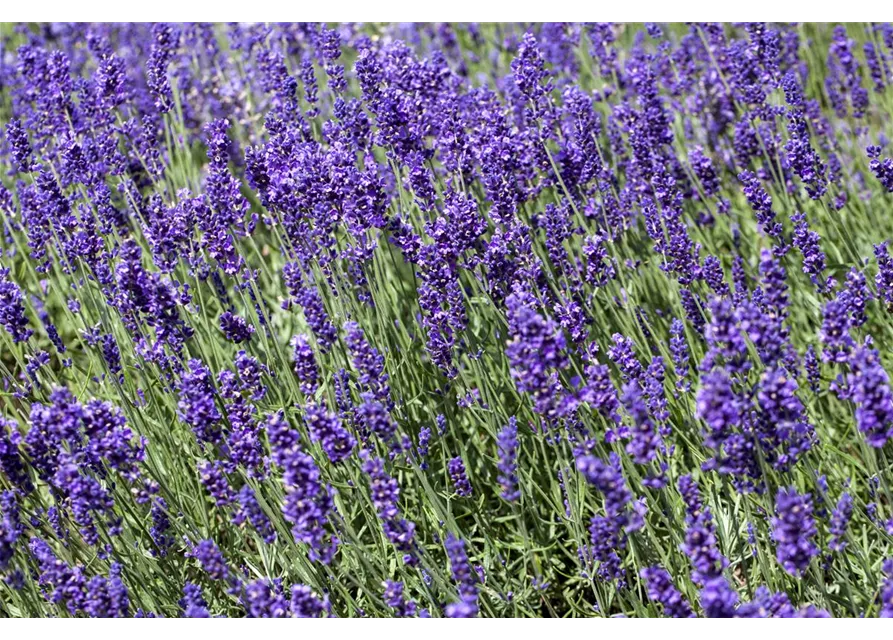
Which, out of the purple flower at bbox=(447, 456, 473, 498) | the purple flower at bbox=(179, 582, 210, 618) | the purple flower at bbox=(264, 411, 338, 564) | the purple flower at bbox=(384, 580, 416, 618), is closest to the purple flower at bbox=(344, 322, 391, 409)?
the purple flower at bbox=(264, 411, 338, 564)

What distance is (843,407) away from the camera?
403 cm

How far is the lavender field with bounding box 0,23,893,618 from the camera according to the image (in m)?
2.52

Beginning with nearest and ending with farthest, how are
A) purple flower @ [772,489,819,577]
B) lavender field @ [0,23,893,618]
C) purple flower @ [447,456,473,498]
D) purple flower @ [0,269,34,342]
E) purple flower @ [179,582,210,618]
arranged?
purple flower @ [772,489,819,577], purple flower @ [179,582,210,618], lavender field @ [0,23,893,618], purple flower @ [447,456,473,498], purple flower @ [0,269,34,342]

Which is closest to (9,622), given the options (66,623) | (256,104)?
(66,623)

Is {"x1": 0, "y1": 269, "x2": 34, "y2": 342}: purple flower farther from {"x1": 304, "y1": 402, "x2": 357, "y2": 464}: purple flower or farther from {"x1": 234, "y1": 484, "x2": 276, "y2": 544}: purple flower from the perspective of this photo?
{"x1": 304, "y1": 402, "x2": 357, "y2": 464}: purple flower

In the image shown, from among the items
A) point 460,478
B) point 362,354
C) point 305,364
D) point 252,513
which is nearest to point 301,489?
point 252,513

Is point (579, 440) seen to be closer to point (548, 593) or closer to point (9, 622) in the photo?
point (548, 593)

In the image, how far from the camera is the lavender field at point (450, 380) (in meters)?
2.52

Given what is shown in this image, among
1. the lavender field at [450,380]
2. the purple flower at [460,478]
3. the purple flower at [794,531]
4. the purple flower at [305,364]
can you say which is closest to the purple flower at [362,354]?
the lavender field at [450,380]

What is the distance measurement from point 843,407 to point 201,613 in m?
2.69

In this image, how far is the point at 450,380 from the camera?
341 cm

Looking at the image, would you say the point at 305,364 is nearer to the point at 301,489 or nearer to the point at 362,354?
the point at 362,354

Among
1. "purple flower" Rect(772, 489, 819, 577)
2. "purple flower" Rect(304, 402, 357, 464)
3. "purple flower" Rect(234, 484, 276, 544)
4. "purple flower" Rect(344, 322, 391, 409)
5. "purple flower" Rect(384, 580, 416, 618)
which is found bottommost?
"purple flower" Rect(384, 580, 416, 618)

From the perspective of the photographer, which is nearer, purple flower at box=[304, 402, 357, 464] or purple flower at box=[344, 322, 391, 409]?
purple flower at box=[304, 402, 357, 464]
